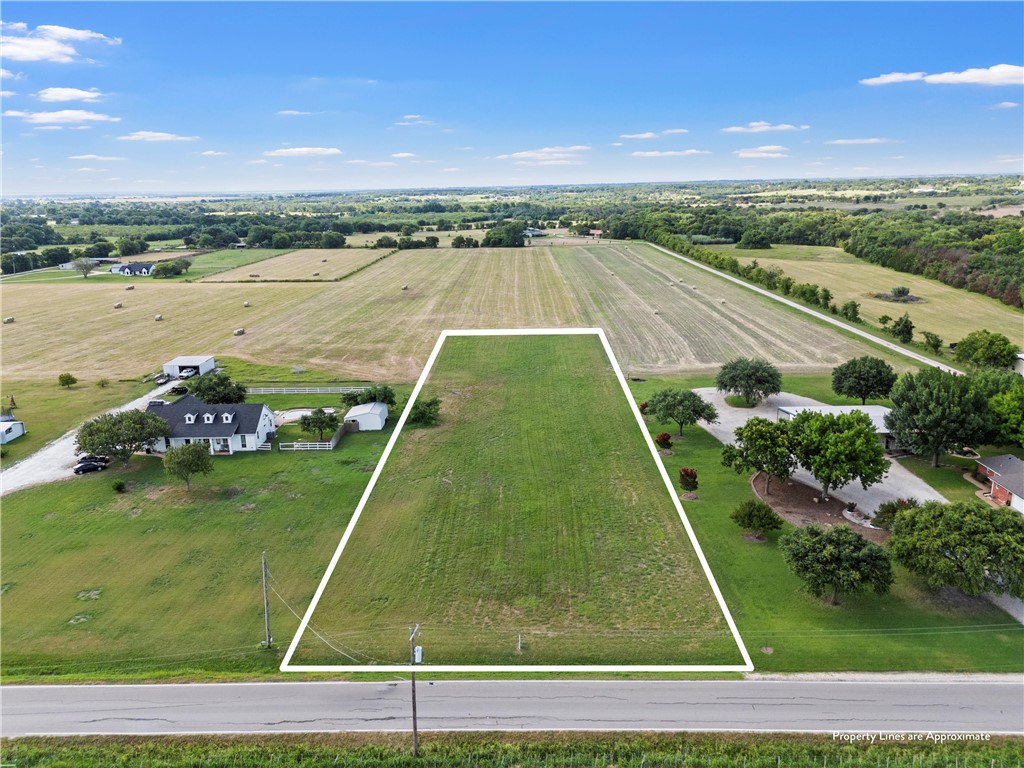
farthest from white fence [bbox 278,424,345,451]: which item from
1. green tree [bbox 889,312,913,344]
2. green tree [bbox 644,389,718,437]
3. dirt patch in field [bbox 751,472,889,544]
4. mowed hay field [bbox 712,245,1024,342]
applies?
mowed hay field [bbox 712,245,1024,342]

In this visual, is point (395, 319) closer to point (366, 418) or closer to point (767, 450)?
point (366, 418)

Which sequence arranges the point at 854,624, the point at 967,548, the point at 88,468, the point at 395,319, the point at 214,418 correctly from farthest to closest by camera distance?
the point at 395,319 → the point at 214,418 → the point at 88,468 → the point at 854,624 → the point at 967,548

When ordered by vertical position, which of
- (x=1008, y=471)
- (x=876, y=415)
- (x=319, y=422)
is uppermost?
(x=319, y=422)

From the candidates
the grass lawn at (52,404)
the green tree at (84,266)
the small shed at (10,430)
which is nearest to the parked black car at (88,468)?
the grass lawn at (52,404)

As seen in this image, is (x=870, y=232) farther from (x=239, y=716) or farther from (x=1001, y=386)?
(x=239, y=716)

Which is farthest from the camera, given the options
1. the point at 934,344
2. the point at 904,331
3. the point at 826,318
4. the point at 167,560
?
the point at 826,318

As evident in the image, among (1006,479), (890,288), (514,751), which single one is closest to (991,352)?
(1006,479)

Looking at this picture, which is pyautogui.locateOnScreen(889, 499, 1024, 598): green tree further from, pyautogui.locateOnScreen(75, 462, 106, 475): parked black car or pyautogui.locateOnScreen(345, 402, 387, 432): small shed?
pyautogui.locateOnScreen(75, 462, 106, 475): parked black car
